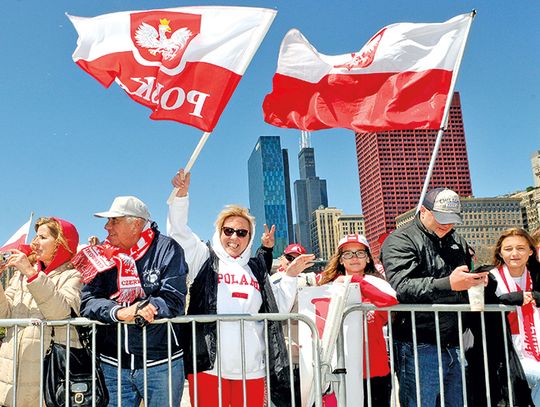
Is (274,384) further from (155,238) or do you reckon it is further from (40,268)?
(40,268)

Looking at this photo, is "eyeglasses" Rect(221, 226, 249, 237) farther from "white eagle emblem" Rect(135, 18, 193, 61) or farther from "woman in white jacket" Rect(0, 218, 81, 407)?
"white eagle emblem" Rect(135, 18, 193, 61)

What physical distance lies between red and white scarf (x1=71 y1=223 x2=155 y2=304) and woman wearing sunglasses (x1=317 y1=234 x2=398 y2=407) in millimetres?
1432

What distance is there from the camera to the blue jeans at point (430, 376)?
4.38 meters

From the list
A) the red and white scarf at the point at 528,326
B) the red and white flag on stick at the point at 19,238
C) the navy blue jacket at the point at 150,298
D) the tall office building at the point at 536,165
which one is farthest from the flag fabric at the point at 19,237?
the tall office building at the point at 536,165

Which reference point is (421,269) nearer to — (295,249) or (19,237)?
(295,249)

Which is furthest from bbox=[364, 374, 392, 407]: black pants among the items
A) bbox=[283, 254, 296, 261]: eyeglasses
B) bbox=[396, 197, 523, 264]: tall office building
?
bbox=[396, 197, 523, 264]: tall office building

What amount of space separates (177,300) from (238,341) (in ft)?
1.75

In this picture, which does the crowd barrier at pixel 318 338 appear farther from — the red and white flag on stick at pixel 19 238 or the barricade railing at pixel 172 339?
the red and white flag on stick at pixel 19 238

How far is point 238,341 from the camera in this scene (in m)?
4.21

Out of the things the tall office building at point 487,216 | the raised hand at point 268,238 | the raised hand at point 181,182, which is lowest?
the raised hand at point 268,238

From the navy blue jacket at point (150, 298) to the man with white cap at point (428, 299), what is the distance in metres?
1.52

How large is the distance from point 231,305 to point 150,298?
60 centimetres

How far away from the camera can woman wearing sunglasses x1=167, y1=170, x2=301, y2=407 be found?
165 inches

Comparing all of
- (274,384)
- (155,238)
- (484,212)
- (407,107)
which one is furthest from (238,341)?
(484,212)
